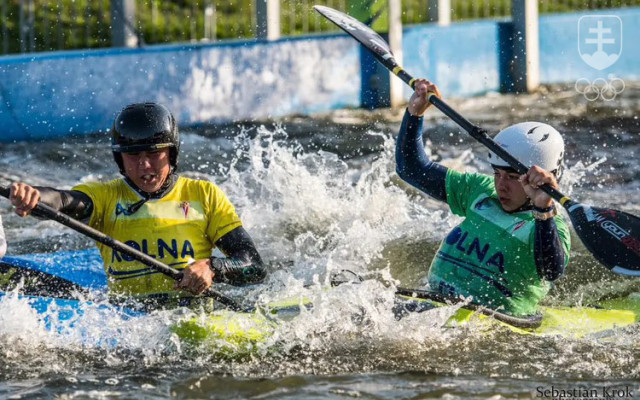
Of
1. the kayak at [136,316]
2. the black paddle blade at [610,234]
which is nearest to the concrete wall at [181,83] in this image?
the kayak at [136,316]

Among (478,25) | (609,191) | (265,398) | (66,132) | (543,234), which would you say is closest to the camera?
(265,398)

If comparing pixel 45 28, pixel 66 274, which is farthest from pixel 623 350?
pixel 45 28

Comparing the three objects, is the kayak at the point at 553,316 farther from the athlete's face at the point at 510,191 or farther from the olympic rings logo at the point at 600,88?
the olympic rings logo at the point at 600,88

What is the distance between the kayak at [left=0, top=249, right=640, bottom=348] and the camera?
550 cm

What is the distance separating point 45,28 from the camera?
43.4 feet

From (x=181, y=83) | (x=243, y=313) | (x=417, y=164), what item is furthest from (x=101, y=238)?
(x=181, y=83)

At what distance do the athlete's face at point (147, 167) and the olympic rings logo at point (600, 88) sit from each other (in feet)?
34.3

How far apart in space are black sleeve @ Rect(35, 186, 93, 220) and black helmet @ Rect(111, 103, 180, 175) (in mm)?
265

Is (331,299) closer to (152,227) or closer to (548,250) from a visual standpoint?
(152,227)

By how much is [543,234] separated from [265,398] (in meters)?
1.53

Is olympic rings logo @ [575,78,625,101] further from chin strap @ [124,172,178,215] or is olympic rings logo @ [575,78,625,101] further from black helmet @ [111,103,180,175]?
black helmet @ [111,103,180,175]

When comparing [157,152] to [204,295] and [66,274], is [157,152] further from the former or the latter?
[66,274]

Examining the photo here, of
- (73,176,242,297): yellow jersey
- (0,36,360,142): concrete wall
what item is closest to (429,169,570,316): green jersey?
(73,176,242,297): yellow jersey

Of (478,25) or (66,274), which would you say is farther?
(478,25)
